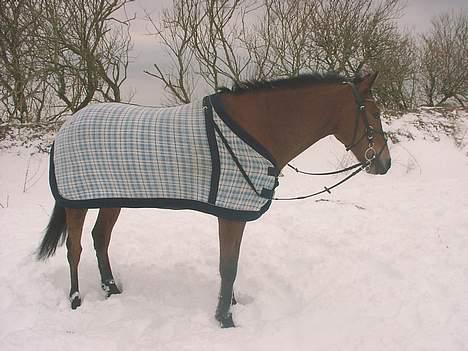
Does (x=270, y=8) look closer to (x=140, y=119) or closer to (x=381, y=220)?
(x=381, y=220)

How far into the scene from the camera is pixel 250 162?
2.55 m

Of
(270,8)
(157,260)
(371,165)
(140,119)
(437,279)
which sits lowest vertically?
(157,260)

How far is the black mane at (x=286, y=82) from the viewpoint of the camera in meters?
2.64

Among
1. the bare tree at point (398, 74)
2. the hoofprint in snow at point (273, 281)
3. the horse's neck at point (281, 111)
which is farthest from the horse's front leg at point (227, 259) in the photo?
the bare tree at point (398, 74)

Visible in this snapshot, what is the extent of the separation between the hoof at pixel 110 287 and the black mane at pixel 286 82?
1.70m

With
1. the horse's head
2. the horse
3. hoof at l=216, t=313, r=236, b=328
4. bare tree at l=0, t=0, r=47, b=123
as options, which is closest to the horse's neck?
the horse

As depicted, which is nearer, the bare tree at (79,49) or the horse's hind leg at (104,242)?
the horse's hind leg at (104,242)

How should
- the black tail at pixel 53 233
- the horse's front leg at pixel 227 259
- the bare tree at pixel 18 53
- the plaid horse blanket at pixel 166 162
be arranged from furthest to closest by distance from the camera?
the bare tree at pixel 18 53, the black tail at pixel 53 233, the horse's front leg at pixel 227 259, the plaid horse blanket at pixel 166 162

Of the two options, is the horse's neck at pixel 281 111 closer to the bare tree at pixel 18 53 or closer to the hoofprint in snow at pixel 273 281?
the hoofprint in snow at pixel 273 281

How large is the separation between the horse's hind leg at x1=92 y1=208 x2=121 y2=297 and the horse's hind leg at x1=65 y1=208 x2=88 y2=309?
234 mm

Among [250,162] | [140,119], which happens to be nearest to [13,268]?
[140,119]

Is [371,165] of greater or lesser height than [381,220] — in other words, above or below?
above

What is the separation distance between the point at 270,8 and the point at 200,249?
9.49 metres

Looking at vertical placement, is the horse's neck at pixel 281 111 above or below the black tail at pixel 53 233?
above
